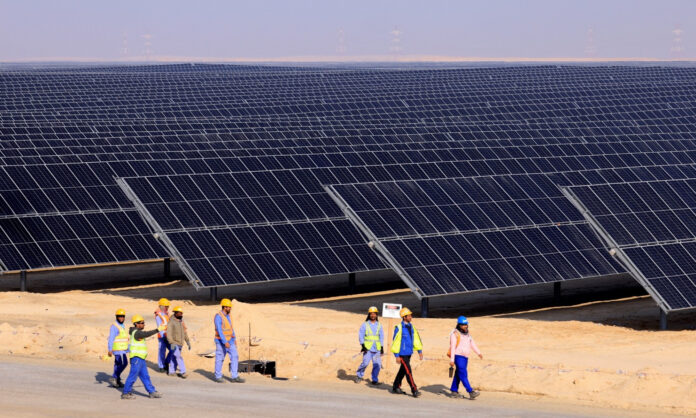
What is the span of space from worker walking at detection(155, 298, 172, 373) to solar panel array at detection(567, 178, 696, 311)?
12.1 m

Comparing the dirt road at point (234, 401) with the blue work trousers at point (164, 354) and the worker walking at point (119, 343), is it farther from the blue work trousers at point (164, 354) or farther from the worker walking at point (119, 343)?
the worker walking at point (119, 343)

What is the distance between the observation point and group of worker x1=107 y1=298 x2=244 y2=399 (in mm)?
21797

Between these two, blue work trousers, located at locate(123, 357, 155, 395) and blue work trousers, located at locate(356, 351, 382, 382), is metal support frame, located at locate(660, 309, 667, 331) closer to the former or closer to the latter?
blue work trousers, located at locate(356, 351, 382, 382)

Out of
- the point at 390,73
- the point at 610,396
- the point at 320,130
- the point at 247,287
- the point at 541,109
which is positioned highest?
the point at 390,73

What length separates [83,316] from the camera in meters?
33.0

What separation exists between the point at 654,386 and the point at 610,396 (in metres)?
0.79

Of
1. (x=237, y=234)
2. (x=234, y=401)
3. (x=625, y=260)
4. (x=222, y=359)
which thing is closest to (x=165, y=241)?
(x=237, y=234)

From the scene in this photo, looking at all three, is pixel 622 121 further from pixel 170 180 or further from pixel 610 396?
pixel 610 396

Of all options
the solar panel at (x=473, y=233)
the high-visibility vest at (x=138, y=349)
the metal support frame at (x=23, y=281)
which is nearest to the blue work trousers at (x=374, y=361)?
the high-visibility vest at (x=138, y=349)

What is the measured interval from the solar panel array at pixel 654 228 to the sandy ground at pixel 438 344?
1.18 m

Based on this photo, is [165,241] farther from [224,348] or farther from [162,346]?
[224,348]

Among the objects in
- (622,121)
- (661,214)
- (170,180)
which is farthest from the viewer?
(622,121)

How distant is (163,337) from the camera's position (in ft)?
79.2

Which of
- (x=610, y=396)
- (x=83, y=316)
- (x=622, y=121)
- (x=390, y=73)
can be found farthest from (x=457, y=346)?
(x=390, y=73)
